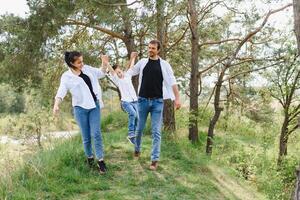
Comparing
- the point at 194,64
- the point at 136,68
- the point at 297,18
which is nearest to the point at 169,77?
the point at 136,68

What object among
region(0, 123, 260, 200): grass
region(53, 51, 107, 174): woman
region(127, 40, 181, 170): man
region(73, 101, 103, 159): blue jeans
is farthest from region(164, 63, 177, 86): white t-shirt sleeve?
region(0, 123, 260, 200): grass

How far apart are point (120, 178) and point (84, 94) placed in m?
1.36

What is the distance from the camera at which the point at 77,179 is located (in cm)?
586

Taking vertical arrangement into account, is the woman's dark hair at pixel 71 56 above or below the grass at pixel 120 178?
above

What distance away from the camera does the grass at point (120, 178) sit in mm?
5402

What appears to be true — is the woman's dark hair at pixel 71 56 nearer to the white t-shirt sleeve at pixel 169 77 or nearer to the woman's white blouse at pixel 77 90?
the woman's white blouse at pixel 77 90

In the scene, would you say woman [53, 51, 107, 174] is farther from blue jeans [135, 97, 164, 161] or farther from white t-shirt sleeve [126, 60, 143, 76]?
blue jeans [135, 97, 164, 161]

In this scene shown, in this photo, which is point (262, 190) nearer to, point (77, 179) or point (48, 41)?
point (77, 179)

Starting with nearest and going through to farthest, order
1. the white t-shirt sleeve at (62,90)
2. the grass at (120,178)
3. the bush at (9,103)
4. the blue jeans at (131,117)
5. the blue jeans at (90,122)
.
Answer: the grass at (120,178) → the white t-shirt sleeve at (62,90) → the blue jeans at (90,122) → the blue jeans at (131,117) → the bush at (9,103)

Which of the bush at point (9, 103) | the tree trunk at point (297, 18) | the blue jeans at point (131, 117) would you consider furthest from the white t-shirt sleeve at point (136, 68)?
the bush at point (9, 103)

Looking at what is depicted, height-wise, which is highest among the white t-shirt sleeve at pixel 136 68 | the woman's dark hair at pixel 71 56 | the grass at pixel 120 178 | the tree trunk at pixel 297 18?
the tree trunk at pixel 297 18

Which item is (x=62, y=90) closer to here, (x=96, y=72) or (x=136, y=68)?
(x=96, y=72)

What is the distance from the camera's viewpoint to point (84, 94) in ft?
19.2

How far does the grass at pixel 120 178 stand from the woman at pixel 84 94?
405 millimetres
